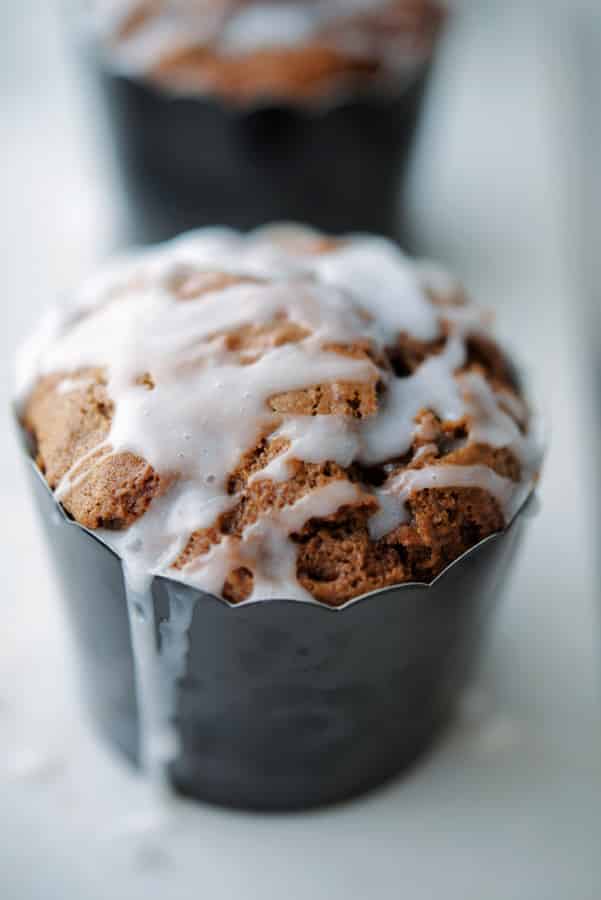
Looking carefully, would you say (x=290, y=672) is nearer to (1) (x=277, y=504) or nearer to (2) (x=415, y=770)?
(1) (x=277, y=504)

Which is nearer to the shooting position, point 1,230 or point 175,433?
point 175,433

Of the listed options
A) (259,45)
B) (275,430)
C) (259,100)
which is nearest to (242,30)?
(259,45)

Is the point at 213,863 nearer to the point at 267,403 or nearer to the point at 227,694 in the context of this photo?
the point at 227,694

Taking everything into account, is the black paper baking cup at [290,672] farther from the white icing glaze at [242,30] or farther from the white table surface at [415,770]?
the white icing glaze at [242,30]

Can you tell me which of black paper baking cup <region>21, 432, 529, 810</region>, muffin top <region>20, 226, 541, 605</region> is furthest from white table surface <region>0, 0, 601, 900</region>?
muffin top <region>20, 226, 541, 605</region>

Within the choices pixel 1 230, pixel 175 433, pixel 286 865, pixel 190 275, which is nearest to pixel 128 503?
pixel 175 433

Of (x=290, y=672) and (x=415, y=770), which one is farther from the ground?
(x=290, y=672)

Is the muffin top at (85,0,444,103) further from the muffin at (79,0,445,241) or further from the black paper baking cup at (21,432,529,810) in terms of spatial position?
the black paper baking cup at (21,432,529,810)
